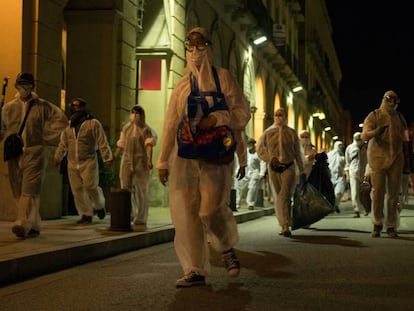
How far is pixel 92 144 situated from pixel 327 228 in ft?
14.4

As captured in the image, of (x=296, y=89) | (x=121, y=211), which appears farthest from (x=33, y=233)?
(x=296, y=89)

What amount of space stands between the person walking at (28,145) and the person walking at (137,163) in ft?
8.93

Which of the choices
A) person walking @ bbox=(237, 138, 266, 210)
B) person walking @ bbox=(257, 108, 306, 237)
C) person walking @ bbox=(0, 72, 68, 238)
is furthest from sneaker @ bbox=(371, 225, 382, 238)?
person walking @ bbox=(237, 138, 266, 210)

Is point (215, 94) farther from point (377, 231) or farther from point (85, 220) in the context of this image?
point (85, 220)

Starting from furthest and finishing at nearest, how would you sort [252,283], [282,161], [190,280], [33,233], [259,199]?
[259,199] → [282,161] → [33,233] → [252,283] → [190,280]

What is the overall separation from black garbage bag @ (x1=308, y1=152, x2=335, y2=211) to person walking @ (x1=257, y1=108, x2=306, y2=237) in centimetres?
458

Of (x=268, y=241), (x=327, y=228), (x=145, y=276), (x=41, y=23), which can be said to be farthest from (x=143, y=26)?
(x=145, y=276)

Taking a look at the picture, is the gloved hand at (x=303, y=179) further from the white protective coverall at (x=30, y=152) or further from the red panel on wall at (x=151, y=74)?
the red panel on wall at (x=151, y=74)

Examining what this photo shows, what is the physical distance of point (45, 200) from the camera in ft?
41.1

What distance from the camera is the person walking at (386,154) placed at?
1070 centimetres

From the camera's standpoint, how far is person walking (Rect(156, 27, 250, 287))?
6.30 meters

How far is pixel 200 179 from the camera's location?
250 inches

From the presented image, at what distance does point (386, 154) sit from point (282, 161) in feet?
5.24

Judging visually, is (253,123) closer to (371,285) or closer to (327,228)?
(327,228)
